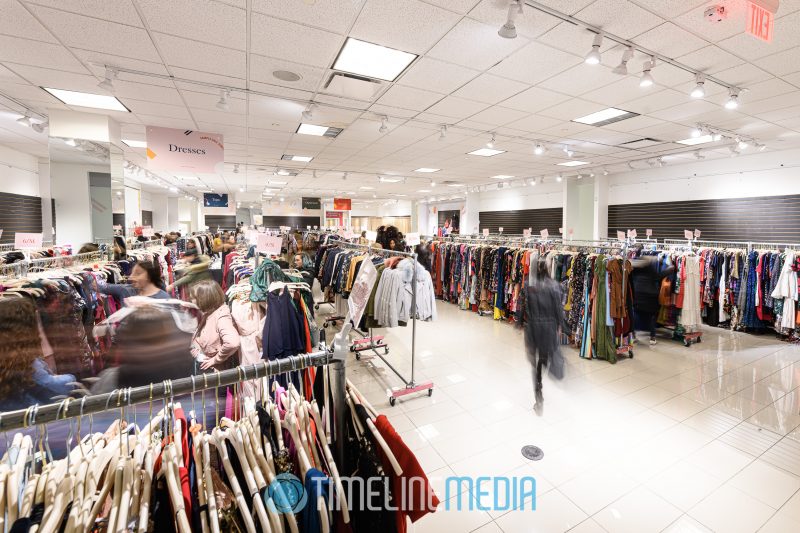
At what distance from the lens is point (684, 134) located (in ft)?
21.2

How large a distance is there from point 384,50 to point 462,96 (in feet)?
5.08

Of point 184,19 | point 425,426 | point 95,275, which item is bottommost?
point 425,426

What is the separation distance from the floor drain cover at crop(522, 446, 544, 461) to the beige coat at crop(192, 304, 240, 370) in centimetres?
248

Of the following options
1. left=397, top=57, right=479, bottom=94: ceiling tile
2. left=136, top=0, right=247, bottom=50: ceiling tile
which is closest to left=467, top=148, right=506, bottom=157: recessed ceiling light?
left=397, top=57, right=479, bottom=94: ceiling tile

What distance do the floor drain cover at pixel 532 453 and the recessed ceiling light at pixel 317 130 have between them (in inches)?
217

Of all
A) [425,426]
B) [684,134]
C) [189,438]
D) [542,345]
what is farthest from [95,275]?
[684,134]

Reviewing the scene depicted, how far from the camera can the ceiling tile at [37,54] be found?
3336mm

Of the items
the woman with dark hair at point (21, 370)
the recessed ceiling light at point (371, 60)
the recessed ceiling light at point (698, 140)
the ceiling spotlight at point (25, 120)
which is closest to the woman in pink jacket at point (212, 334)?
the woman with dark hair at point (21, 370)

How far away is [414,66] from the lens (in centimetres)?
379

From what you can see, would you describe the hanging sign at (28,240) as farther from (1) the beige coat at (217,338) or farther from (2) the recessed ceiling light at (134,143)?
(2) the recessed ceiling light at (134,143)

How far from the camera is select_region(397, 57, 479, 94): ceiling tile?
3764mm

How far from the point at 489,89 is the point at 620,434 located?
400 centimetres

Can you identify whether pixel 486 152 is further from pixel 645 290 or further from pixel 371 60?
pixel 371 60

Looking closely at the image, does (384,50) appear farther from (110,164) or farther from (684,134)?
(684,134)
